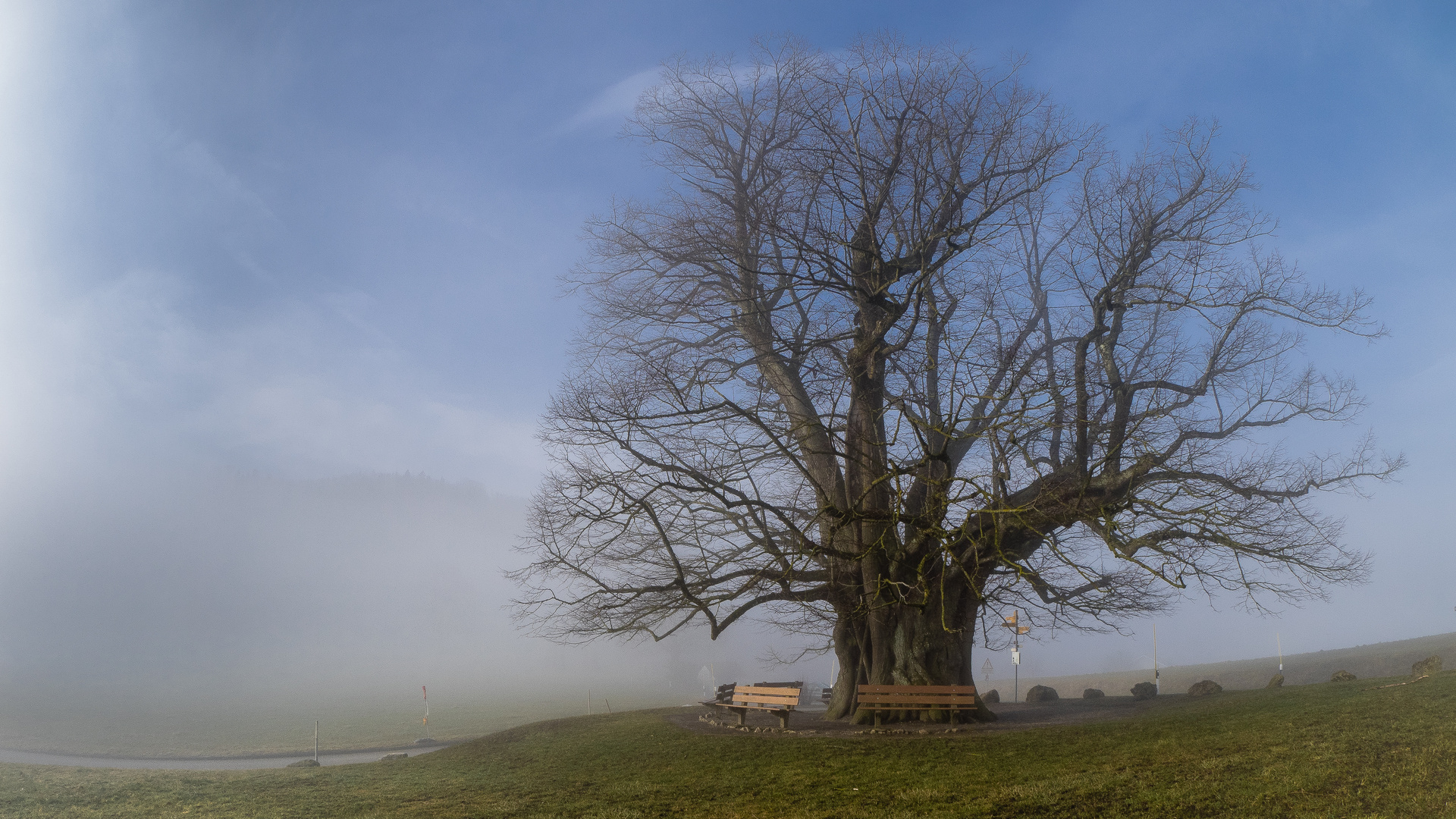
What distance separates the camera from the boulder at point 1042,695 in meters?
22.2

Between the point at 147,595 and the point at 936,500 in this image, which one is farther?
the point at 147,595

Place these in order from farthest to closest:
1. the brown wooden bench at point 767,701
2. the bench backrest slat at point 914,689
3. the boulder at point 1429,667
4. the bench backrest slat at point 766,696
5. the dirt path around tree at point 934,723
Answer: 1. the boulder at point 1429,667
2. the bench backrest slat at point 766,696
3. the brown wooden bench at point 767,701
4. the bench backrest slat at point 914,689
5. the dirt path around tree at point 934,723

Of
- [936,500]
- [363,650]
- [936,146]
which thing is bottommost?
[363,650]

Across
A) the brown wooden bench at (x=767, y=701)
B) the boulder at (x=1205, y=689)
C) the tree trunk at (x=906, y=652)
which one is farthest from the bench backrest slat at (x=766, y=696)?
the boulder at (x=1205, y=689)

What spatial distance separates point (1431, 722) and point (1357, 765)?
9.45 ft

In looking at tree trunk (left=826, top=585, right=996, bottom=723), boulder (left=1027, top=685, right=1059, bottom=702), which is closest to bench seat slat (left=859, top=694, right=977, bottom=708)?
tree trunk (left=826, top=585, right=996, bottom=723)

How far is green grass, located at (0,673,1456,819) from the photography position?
289 inches

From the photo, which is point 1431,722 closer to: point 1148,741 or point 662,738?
point 1148,741

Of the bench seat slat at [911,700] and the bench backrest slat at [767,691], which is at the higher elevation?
the bench backrest slat at [767,691]

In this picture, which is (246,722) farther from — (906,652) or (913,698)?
(913,698)

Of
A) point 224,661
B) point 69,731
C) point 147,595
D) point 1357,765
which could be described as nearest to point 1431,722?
point 1357,765

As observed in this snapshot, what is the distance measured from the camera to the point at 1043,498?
14719 millimetres

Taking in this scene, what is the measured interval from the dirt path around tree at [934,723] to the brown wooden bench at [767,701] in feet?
0.94

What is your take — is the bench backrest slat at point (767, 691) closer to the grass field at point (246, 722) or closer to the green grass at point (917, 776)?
the green grass at point (917, 776)
